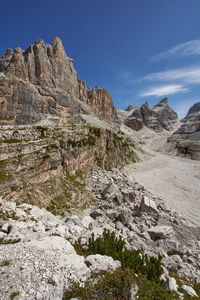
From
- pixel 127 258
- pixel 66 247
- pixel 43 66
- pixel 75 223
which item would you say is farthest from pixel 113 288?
pixel 43 66

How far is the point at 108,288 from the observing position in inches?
456

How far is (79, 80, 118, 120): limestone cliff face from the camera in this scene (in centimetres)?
13421

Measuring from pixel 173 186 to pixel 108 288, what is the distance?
2002 inches

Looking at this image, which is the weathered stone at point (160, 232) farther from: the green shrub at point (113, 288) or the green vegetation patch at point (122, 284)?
the green shrub at point (113, 288)

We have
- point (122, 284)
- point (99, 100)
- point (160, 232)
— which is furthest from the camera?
point (99, 100)

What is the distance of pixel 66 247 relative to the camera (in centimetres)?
1510

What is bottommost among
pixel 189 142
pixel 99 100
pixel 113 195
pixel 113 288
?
pixel 189 142

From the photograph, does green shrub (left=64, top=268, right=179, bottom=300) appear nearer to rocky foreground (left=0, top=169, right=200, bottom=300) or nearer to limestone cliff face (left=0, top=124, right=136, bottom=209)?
rocky foreground (left=0, top=169, right=200, bottom=300)

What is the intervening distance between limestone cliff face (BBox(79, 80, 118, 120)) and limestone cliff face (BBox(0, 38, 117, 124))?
58.4ft

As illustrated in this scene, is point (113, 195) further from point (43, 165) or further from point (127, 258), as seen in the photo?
point (127, 258)

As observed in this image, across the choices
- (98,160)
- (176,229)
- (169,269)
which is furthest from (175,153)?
(169,269)

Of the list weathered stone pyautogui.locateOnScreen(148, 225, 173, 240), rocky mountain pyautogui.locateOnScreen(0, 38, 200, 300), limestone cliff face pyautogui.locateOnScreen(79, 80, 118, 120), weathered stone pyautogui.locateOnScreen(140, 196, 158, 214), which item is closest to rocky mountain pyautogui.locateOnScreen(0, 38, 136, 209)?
rocky mountain pyautogui.locateOnScreen(0, 38, 200, 300)

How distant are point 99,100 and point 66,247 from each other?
13946 cm

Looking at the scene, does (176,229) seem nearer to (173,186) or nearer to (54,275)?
(54,275)
